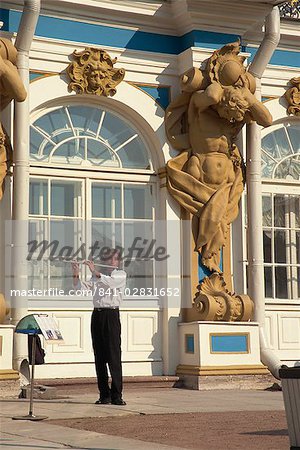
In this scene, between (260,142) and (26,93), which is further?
(260,142)

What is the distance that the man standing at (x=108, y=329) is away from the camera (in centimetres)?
884

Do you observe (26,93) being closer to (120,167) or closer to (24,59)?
(24,59)

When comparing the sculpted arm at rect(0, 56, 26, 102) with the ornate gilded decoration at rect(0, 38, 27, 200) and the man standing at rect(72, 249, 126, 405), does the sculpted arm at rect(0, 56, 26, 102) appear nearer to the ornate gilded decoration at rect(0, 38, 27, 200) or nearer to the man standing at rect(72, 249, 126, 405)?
the ornate gilded decoration at rect(0, 38, 27, 200)

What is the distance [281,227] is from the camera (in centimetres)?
1310

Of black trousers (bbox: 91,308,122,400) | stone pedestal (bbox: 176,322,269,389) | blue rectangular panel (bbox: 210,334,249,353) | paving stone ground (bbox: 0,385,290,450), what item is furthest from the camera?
blue rectangular panel (bbox: 210,334,249,353)

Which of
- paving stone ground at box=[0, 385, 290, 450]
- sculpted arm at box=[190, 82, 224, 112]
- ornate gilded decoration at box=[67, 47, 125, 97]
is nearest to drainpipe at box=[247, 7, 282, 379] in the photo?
sculpted arm at box=[190, 82, 224, 112]

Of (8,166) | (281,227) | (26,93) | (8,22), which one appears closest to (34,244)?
(8,166)

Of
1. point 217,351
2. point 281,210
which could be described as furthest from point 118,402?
point 281,210

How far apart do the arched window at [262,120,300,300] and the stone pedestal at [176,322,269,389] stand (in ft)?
4.52

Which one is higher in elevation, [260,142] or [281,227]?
[260,142]

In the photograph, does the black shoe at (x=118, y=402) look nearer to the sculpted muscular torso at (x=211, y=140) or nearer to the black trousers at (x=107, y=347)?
the black trousers at (x=107, y=347)

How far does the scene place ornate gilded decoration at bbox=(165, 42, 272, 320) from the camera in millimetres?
11719

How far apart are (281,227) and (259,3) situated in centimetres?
301

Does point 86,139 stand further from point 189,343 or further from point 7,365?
point 7,365
